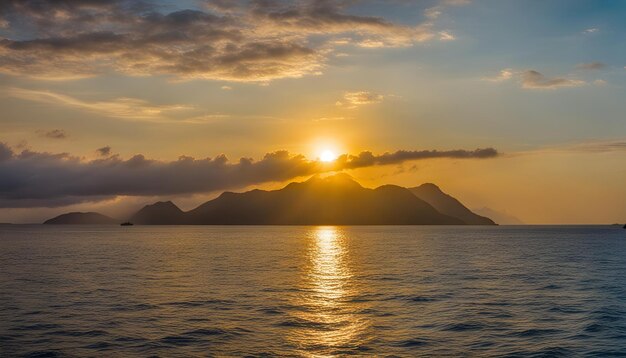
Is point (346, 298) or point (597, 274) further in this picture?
point (597, 274)

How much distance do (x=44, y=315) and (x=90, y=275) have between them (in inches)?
1486

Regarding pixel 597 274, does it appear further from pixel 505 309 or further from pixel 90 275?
pixel 90 275

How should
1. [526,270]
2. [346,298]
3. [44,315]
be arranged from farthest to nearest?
1. [526,270]
2. [346,298]
3. [44,315]

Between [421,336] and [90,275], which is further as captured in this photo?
[90,275]

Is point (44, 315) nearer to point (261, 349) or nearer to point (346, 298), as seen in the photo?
point (261, 349)

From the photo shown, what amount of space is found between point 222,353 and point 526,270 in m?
76.9

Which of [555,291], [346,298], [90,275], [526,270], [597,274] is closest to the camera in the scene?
[346,298]

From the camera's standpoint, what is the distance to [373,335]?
42.7 meters

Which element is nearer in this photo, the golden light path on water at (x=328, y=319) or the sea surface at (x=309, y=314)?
the sea surface at (x=309, y=314)

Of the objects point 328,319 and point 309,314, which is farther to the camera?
point 309,314

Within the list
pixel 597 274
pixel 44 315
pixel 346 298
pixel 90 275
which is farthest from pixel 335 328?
pixel 597 274

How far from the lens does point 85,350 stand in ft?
124

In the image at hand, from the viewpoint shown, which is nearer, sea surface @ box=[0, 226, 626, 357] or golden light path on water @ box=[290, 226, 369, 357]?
sea surface @ box=[0, 226, 626, 357]

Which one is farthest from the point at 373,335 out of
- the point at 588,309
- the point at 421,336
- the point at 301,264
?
the point at 301,264
